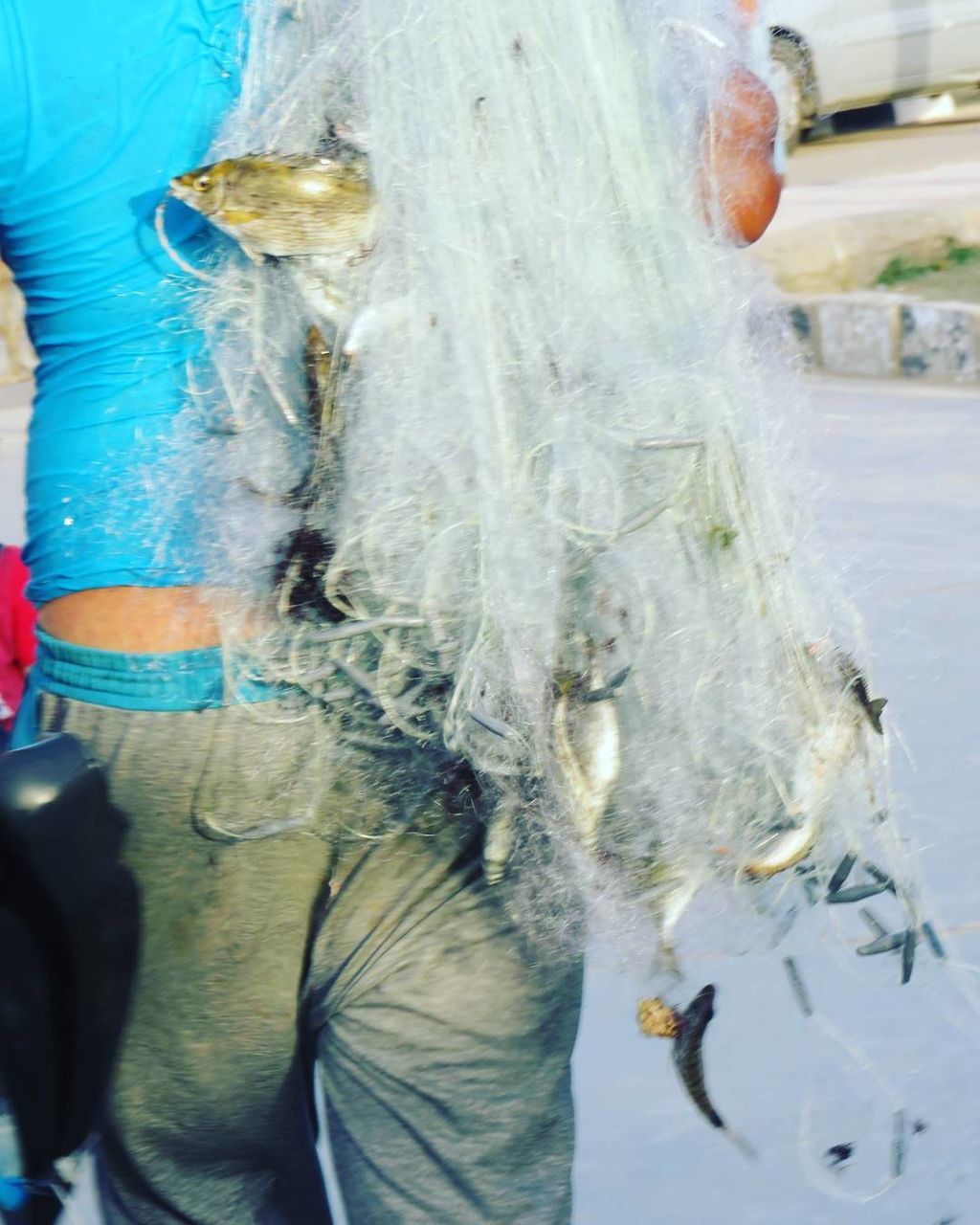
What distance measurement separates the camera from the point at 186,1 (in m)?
1.31

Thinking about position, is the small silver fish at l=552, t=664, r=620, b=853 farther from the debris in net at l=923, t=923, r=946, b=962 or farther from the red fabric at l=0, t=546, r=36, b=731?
the red fabric at l=0, t=546, r=36, b=731

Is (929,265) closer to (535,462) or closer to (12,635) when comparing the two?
(12,635)

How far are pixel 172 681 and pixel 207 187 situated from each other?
38 centimetres

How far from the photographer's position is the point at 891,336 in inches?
272

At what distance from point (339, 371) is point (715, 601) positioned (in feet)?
1.09

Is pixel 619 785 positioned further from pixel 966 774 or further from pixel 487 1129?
pixel 966 774

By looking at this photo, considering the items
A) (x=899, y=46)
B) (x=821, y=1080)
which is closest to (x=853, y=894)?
(x=821, y=1080)

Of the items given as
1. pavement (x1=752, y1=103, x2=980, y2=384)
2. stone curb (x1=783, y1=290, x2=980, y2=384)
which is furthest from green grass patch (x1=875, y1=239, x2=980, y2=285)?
stone curb (x1=783, y1=290, x2=980, y2=384)

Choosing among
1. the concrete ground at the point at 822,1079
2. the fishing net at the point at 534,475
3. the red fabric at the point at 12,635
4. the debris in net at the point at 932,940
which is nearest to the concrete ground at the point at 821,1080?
the concrete ground at the point at 822,1079

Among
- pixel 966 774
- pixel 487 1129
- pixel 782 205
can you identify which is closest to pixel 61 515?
pixel 487 1129

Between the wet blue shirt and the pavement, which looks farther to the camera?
the pavement

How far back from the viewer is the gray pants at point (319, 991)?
138 cm

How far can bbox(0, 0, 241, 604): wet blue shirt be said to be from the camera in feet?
4.18

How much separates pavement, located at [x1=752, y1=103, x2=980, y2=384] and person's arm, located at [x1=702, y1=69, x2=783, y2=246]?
4253 mm
